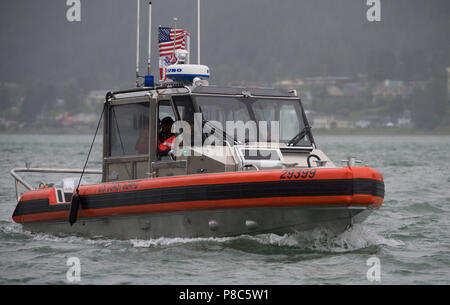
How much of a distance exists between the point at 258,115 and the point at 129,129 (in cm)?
205

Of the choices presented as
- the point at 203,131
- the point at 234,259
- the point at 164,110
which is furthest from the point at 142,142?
the point at 234,259

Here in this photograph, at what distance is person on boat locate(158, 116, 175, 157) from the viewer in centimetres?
1289

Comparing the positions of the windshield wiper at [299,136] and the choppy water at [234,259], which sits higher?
the windshield wiper at [299,136]

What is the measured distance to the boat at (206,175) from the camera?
11.3 m

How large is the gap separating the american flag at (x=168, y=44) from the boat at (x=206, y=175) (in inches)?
47.6

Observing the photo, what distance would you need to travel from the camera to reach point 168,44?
49.0 feet

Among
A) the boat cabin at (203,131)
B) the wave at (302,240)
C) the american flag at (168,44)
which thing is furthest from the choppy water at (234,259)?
the american flag at (168,44)

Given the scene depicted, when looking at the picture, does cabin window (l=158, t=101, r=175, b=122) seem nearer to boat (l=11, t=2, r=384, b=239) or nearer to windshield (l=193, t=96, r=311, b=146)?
boat (l=11, t=2, r=384, b=239)

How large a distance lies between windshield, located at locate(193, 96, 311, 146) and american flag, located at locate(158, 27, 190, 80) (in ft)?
7.22

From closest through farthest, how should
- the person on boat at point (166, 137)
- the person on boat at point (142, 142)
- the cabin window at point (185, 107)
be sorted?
1. the cabin window at point (185, 107)
2. the person on boat at point (166, 137)
3. the person on boat at point (142, 142)

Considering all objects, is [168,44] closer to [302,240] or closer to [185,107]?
[185,107]

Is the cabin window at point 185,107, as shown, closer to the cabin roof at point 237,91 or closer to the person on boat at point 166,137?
the cabin roof at point 237,91

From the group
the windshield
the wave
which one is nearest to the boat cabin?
the windshield
